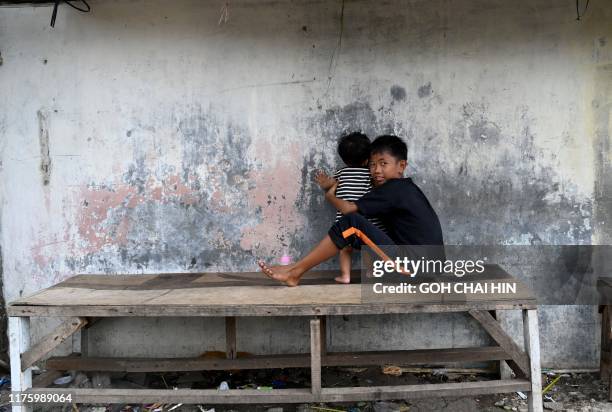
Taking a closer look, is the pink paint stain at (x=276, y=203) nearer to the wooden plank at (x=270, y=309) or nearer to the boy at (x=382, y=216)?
the boy at (x=382, y=216)

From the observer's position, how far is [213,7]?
151 inches

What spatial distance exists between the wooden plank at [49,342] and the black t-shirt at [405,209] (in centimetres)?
192

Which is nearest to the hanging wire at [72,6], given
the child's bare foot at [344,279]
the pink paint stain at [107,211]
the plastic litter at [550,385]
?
the pink paint stain at [107,211]

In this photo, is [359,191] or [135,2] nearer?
[359,191]

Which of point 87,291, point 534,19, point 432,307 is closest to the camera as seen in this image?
point 432,307

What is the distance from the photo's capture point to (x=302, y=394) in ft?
9.93

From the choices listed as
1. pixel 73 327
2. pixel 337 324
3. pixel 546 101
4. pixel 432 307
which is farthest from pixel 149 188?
pixel 546 101

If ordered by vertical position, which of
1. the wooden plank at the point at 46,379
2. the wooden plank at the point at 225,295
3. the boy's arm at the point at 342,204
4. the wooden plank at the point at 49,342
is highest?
the boy's arm at the point at 342,204

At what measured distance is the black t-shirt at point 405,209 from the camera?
3.29 metres

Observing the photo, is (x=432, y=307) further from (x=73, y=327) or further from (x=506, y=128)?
(x=73, y=327)

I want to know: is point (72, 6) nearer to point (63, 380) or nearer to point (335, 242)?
point (335, 242)

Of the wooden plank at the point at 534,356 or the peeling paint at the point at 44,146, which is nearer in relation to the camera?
the wooden plank at the point at 534,356

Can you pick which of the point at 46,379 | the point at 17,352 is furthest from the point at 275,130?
the point at 46,379

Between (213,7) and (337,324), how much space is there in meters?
2.60
